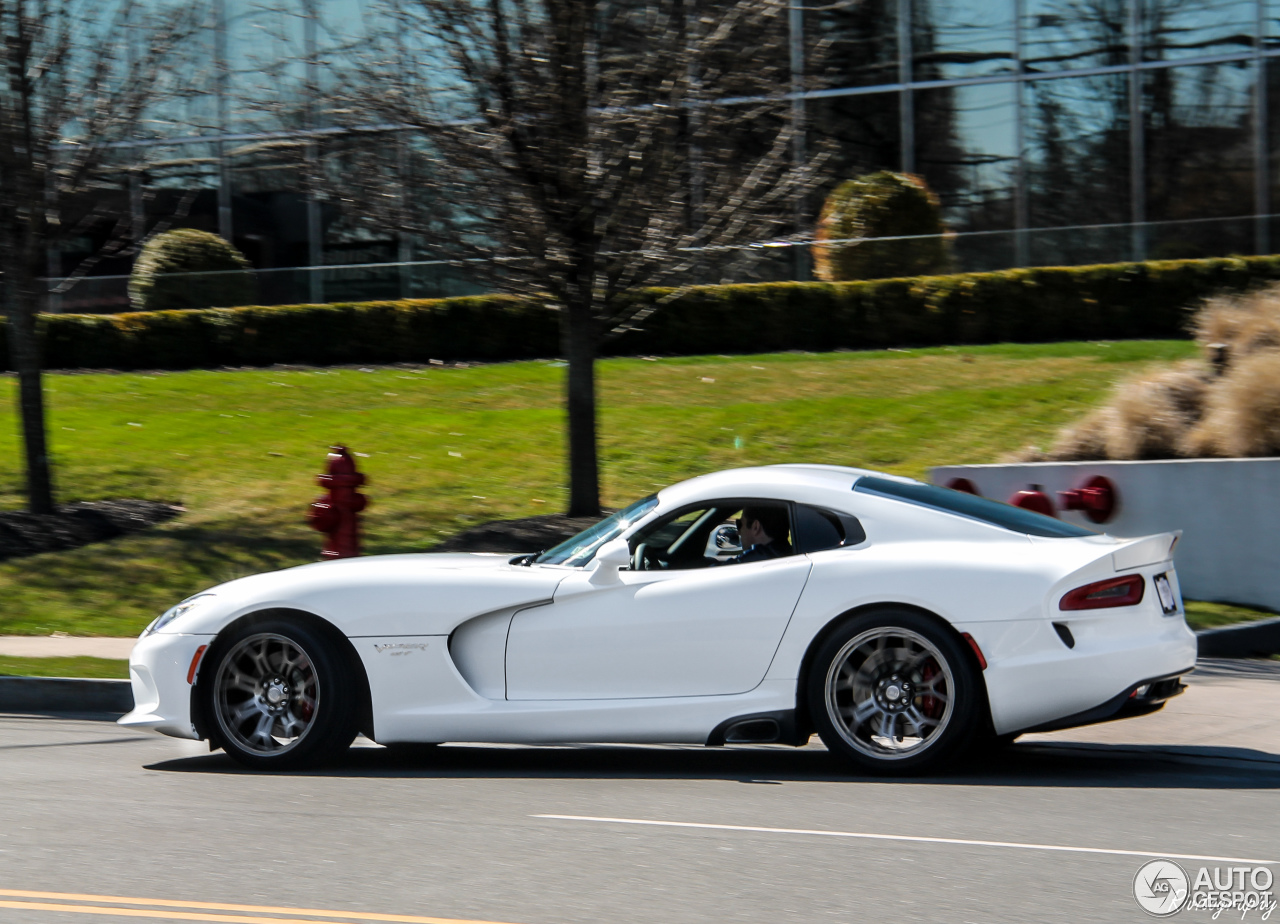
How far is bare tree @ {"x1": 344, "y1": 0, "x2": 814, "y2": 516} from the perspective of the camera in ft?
37.7

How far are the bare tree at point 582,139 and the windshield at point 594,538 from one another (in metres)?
5.39

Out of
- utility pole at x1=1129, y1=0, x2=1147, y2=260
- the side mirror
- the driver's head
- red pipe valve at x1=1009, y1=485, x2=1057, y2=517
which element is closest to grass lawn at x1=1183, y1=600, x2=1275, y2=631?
red pipe valve at x1=1009, y1=485, x2=1057, y2=517

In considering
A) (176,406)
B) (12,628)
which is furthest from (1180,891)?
(176,406)

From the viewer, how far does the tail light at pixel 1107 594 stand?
19.1 feet

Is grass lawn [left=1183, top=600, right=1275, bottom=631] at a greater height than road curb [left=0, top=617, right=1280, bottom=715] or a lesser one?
greater

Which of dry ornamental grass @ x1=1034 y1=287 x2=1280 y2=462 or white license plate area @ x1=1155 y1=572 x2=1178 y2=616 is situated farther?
dry ornamental grass @ x1=1034 y1=287 x2=1280 y2=462

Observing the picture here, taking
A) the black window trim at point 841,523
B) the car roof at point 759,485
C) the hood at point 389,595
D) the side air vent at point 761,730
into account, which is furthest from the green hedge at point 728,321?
the side air vent at point 761,730

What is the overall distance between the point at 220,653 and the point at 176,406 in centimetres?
1357

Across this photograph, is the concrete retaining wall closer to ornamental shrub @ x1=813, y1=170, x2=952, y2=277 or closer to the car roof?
the car roof

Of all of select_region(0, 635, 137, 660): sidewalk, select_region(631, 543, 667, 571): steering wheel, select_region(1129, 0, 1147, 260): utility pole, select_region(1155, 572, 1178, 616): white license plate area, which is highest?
select_region(1129, 0, 1147, 260): utility pole

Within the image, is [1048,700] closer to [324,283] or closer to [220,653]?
[220,653]

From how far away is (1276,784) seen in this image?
6016 mm

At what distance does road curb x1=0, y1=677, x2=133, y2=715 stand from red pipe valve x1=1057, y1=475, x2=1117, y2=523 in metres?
6.64

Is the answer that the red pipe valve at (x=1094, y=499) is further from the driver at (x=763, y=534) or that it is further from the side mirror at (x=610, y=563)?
the side mirror at (x=610, y=563)
